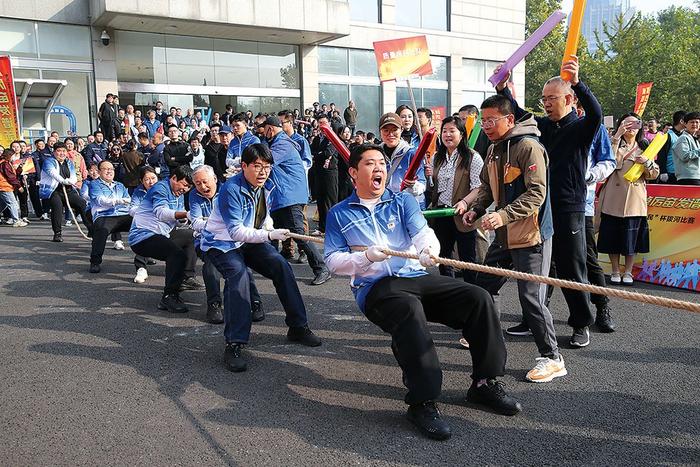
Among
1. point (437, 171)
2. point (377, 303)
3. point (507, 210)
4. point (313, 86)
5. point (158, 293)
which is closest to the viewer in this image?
point (377, 303)

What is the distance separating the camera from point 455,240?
5230 mm

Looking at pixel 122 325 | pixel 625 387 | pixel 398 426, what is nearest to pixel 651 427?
pixel 625 387

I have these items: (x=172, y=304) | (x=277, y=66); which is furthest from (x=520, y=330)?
(x=277, y=66)

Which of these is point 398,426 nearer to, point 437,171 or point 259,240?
point 259,240

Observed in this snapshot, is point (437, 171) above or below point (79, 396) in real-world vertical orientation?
above

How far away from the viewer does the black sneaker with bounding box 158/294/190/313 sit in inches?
229

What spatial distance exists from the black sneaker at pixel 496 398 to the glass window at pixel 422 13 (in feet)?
76.2

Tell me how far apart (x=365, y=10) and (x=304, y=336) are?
70.4ft

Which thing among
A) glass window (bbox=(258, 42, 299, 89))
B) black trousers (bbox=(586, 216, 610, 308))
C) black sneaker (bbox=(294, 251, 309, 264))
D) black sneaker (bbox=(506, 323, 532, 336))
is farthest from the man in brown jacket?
glass window (bbox=(258, 42, 299, 89))

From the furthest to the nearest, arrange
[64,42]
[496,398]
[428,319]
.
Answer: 1. [64,42]
2. [428,319]
3. [496,398]

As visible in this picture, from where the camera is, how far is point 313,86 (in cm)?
2242

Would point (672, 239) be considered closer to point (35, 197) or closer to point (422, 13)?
point (35, 197)

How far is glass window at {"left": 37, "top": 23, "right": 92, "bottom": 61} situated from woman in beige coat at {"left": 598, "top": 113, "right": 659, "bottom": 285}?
17.7 meters

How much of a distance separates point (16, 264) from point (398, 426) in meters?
7.28
